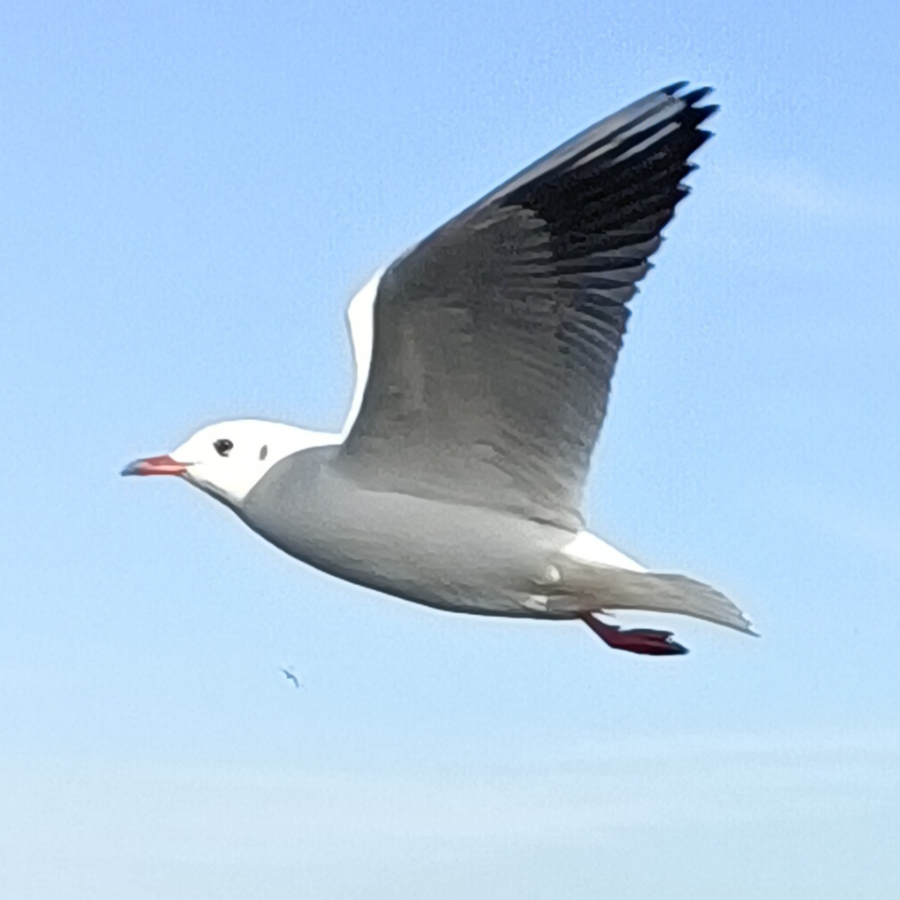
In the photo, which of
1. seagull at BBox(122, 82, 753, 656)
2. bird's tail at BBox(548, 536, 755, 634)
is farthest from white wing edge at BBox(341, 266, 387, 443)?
bird's tail at BBox(548, 536, 755, 634)

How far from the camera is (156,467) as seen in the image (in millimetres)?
4461

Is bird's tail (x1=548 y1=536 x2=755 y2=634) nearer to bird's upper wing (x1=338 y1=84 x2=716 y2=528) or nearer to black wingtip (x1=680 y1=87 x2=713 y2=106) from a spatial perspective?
bird's upper wing (x1=338 y1=84 x2=716 y2=528)

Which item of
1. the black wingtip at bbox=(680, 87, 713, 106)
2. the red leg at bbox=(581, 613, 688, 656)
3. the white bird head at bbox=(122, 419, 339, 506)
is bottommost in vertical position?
the red leg at bbox=(581, 613, 688, 656)

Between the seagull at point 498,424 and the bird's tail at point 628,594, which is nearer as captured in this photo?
the seagull at point 498,424

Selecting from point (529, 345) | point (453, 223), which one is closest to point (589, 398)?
point (529, 345)

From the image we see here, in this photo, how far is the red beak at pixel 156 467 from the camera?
174 inches

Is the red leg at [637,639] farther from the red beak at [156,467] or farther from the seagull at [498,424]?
the red beak at [156,467]

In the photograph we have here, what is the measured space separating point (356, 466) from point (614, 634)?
47cm

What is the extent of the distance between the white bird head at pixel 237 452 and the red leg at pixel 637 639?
0.48 m

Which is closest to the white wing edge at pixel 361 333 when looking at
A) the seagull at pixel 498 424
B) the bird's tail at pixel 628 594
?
the seagull at pixel 498 424

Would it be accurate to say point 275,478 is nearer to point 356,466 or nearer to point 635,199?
point 356,466

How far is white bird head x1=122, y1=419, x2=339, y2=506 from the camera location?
14.0 feet

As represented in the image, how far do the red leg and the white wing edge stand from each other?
45 centimetres

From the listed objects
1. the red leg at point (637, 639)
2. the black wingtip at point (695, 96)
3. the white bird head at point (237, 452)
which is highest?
the black wingtip at point (695, 96)
